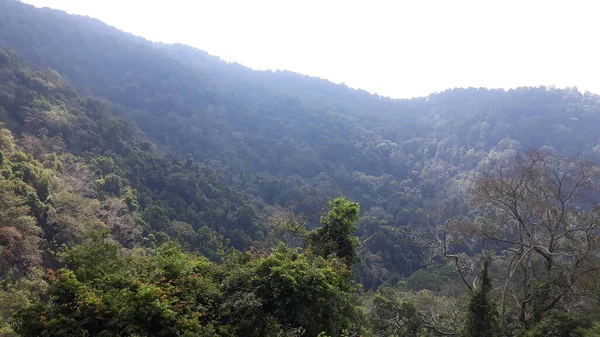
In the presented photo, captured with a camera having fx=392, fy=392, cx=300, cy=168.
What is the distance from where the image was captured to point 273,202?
5794 centimetres

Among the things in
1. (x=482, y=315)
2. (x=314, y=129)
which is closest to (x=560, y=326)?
(x=482, y=315)

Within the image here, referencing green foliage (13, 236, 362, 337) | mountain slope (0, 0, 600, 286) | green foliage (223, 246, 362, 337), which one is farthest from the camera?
mountain slope (0, 0, 600, 286)

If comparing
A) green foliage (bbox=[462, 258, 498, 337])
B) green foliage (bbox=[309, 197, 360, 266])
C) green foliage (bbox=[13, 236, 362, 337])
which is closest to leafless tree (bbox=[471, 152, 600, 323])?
green foliage (bbox=[462, 258, 498, 337])

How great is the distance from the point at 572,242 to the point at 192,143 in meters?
62.5

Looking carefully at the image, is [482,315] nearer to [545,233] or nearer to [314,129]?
[545,233]

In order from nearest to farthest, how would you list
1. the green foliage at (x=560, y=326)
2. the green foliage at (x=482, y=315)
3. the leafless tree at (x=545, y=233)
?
the green foliage at (x=560, y=326) < the green foliage at (x=482, y=315) < the leafless tree at (x=545, y=233)

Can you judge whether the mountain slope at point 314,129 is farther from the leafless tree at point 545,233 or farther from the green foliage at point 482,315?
the green foliage at point 482,315

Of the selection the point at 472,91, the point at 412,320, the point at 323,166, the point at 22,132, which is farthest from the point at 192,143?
the point at 472,91

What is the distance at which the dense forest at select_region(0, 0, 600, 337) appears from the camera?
8703mm

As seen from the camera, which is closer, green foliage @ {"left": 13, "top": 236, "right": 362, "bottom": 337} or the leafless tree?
green foliage @ {"left": 13, "top": 236, "right": 362, "bottom": 337}

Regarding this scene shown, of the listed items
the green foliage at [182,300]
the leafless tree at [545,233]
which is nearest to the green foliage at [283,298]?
the green foliage at [182,300]

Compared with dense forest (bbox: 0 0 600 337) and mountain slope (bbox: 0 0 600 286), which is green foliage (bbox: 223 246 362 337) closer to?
dense forest (bbox: 0 0 600 337)

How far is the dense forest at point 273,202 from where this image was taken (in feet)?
28.6

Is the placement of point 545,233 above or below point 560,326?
above
